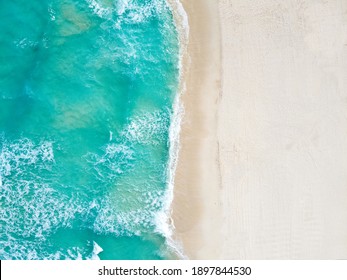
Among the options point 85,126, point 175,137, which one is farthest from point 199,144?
point 85,126

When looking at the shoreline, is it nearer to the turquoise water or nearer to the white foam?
the white foam

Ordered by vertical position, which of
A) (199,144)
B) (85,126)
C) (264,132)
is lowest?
(199,144)

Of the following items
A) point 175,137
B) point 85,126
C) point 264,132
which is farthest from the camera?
point 85,126

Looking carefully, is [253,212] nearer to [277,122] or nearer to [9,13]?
[277,122]

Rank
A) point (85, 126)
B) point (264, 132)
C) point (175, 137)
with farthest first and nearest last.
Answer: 1. point (85, 126)
2. point (175, 137)
3. point (264, 132)

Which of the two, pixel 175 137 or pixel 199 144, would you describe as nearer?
pixel 199 144

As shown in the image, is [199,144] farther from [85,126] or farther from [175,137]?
[85,126]

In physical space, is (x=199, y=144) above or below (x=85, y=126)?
below

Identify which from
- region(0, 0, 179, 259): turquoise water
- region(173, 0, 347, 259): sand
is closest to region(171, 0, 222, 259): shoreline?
region(173, 0, 347, 259): sand
